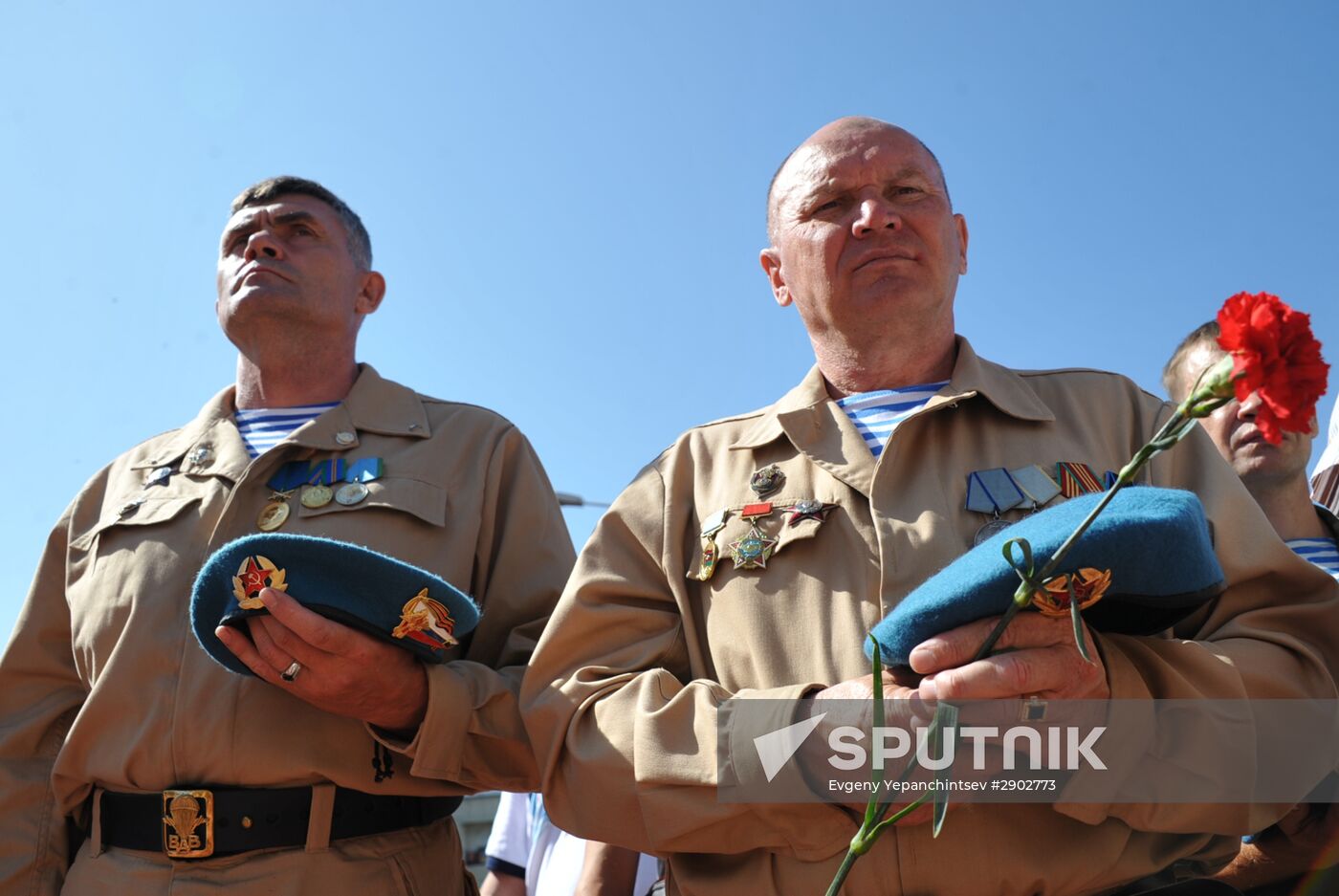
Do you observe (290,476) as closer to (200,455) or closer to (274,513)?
(274,513)

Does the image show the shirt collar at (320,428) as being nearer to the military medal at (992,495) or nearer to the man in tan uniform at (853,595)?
the man in tan uniform at (853,595)

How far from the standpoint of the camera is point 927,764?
215cm

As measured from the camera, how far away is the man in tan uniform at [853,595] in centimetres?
231

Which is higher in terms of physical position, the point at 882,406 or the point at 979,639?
the point at 882,406

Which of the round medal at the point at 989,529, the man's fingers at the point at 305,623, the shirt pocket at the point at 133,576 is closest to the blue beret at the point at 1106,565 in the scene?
the round medal at the point at 989,529

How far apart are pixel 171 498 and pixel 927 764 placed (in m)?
2.41

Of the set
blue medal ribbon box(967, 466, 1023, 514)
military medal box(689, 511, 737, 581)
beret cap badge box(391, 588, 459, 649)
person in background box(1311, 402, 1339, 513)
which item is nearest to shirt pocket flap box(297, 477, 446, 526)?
beret cap badge box(391, 588, 459, 649)

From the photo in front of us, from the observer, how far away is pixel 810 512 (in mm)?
2801

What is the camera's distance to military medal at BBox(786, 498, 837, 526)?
9.16ft

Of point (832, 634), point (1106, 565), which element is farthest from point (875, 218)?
point (1106, 565)

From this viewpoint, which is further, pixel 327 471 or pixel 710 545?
pixel 327 471

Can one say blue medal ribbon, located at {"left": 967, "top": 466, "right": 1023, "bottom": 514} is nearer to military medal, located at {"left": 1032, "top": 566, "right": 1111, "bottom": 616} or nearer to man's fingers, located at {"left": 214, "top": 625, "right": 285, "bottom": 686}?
military medal, located at {"left": 1032, "top": 566, "right": 1111, "bottom": 616}

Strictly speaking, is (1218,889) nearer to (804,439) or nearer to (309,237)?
(804,439)

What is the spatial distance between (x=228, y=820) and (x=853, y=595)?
1637 millimetres
